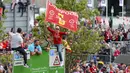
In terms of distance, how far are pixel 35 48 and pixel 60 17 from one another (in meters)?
2.70

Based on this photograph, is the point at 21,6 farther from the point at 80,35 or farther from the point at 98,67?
the point at 80,35

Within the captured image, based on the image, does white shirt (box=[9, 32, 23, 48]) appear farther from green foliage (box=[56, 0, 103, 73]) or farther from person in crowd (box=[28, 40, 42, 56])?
green foliage (box=[56, 0, 103, 73])

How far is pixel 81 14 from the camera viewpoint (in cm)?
2466

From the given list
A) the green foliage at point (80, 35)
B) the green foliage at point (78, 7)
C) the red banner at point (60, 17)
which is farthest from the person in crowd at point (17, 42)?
the green foliage at point (78, 7)

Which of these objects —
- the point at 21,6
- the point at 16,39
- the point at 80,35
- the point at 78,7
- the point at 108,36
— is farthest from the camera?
the point at 108,36

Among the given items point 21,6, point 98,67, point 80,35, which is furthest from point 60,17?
point 21,6

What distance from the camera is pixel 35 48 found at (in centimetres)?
1842

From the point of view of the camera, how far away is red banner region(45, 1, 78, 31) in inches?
790

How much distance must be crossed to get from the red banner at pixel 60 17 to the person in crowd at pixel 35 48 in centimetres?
182

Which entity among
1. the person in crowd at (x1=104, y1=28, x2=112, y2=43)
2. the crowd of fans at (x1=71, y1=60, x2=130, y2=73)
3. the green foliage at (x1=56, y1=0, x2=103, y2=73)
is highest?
the green foliage at (x1=56, y1=0, x2=103, y2=73)

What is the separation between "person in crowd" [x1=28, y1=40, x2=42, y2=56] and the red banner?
5.98 ft

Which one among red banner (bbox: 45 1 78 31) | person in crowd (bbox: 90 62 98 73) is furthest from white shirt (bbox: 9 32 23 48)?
person in crowd (bbox: 90 62 98 73)

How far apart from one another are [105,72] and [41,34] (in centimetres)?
510

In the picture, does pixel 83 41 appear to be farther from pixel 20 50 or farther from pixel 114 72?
pixel 20 50
